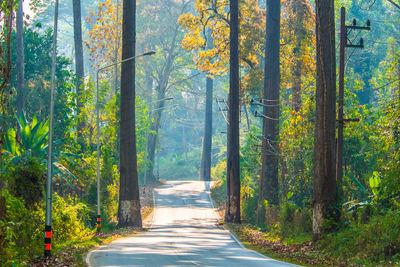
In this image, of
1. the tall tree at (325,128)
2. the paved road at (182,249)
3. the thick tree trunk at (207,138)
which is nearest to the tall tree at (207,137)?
the thick tree trunk at (207,138)

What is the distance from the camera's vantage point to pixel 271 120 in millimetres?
33094

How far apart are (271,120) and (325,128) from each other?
1260cm

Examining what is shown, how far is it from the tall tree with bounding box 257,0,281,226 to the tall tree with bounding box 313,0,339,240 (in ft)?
34.9

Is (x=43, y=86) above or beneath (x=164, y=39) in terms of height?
beneath

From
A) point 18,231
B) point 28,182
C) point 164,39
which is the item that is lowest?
point 18,231

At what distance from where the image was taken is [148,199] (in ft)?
175

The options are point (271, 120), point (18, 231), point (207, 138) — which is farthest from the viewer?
point (207, 138)

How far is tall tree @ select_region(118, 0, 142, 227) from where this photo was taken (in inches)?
1268

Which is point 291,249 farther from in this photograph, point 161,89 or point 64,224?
point 161,89

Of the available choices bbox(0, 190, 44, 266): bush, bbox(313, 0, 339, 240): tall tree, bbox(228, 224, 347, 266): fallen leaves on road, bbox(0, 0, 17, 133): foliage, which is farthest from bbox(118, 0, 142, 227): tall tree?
bbox(0, 0, 17, 133): foliage

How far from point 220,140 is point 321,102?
7560 cm

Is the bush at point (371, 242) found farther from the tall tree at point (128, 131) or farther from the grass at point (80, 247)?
the tall tree at point (128, 131)

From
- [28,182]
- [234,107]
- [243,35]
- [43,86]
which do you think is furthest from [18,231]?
[243,35]

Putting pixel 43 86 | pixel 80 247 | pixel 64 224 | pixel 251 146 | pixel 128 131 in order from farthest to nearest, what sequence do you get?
pixel 43 86
pixel 251 146
pixel 128 131
pixel 64 224
pixel 80 247
